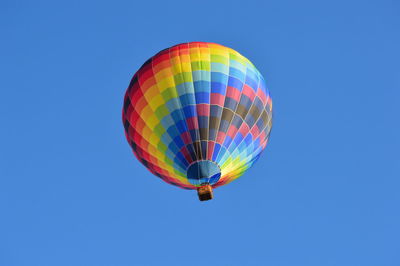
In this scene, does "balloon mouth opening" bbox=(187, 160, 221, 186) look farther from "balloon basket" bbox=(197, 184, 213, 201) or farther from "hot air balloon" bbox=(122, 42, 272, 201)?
"balloon basket" bbox=(197, 184, 213, 201)

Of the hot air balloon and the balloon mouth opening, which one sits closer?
the balloon mouth opening

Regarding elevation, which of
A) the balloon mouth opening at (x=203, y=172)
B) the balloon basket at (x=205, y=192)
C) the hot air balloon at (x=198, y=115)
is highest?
the hot air balloon at (x=198, y=115)

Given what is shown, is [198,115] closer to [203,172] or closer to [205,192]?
[203,172]

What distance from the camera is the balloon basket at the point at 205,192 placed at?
19.5 metres

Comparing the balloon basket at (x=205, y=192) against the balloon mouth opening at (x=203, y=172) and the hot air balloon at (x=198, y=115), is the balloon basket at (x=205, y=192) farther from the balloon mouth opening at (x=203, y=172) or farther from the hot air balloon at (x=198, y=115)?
the balloon mouth opening at (x=203, y=172)

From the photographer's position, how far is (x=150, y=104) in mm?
20438

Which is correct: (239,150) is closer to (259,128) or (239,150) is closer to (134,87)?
(259,128)

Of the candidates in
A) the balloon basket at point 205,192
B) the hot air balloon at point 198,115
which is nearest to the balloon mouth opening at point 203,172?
the hot air balloon at point 198,115

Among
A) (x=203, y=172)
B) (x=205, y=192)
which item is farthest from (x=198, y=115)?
(x=205, y=192)

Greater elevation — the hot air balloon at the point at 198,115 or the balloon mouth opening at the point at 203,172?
the hot air balloon at the point at 198,115

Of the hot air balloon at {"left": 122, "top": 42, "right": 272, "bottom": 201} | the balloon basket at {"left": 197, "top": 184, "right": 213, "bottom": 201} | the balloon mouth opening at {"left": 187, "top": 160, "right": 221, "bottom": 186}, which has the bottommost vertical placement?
the balloon basket at {"left": 197, "top": 184, "right": 213, "bottom": 201}

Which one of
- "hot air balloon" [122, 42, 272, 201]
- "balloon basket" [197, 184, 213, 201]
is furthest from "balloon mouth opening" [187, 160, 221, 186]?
"balloon basket" [197, 184, 213, 201]

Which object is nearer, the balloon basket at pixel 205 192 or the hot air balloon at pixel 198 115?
the balloon basket at pixel 205 192

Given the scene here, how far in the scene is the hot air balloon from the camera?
19625mm
